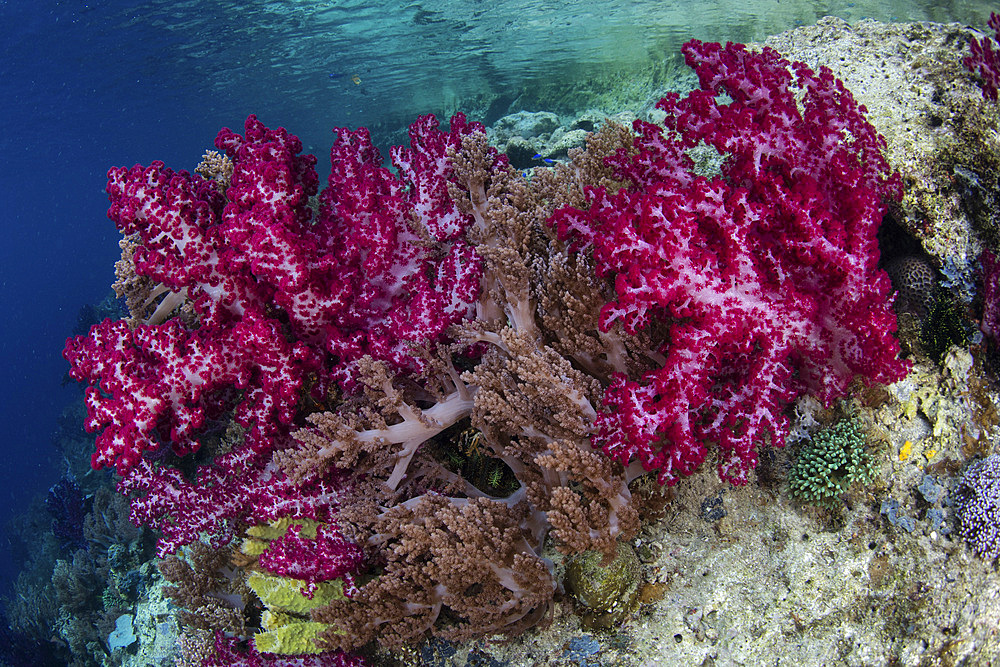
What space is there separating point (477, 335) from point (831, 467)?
204 cm

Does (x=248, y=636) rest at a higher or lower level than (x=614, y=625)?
lower

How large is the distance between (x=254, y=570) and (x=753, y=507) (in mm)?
3350

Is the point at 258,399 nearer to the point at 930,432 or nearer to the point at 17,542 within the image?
the point at 930,432

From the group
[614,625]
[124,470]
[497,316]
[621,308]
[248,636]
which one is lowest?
[248,636]

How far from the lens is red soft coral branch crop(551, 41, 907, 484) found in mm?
2396

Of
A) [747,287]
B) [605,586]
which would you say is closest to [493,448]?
[605,586]

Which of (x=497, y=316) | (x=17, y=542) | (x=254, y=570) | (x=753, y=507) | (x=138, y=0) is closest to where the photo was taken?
(x=753, y=507)

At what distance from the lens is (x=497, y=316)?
319 cm

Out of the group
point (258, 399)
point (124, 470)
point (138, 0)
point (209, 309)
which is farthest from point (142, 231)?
point (138, 0)

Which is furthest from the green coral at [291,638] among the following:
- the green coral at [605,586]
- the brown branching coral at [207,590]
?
the green coral at [605,586]

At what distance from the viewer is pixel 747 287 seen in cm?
244

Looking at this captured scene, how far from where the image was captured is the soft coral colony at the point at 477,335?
2455mm

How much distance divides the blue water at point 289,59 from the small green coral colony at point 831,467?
20503 millimetres

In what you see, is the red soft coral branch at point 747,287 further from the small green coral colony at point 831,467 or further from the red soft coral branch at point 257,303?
the red soft coral branch at point 257,303
